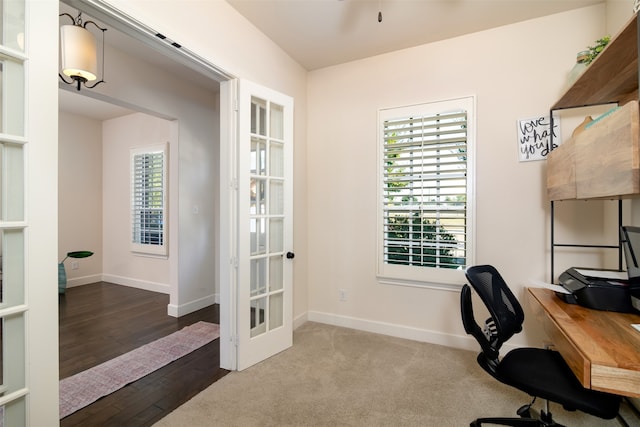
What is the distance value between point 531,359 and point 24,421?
2.45m

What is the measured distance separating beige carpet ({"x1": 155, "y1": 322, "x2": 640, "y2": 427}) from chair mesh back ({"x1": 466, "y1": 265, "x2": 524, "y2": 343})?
0.64 m

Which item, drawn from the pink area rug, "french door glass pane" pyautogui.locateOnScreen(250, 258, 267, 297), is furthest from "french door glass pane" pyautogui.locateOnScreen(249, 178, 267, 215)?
the pink area rug

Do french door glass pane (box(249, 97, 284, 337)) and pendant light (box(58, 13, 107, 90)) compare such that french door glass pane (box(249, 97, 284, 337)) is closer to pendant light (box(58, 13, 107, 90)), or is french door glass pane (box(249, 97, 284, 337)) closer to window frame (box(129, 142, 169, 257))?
pendant light (box(58, 13, 107, 90))

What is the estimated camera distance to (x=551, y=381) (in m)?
1.40

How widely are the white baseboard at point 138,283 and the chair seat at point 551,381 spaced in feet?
15.1

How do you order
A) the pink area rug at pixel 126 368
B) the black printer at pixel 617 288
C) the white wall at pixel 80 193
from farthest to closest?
the white wall at pixel 80 193 < the pink area rug at pixel 126 368 < the black printer at pixel 617 288

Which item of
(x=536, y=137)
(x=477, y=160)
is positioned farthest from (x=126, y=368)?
(x=536, y=137)

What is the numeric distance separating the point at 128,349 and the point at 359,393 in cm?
217

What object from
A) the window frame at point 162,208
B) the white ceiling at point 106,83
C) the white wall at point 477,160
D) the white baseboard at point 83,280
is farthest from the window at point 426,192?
the white baseboard at point 83,280

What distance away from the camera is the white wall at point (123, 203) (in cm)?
468

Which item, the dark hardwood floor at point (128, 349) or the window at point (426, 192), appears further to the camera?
the window at point (426, 192)

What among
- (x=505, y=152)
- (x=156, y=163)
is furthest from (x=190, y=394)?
(x=156, y=163)

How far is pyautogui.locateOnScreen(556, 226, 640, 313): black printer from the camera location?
148 centimetres

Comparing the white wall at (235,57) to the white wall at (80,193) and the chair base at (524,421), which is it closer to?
the chair base at (524,421)
